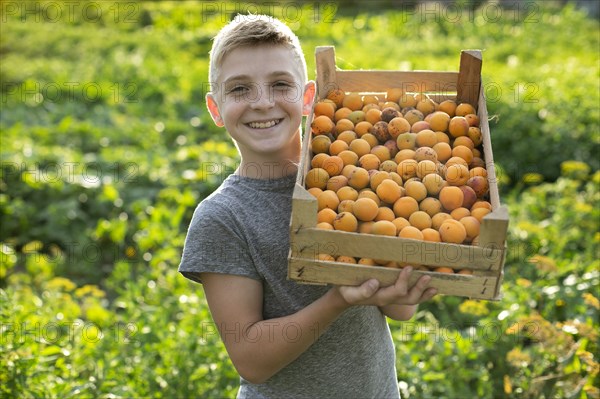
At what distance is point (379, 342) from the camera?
2189 mm

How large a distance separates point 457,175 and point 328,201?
0.32m

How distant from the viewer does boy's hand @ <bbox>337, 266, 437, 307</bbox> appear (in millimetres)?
1621

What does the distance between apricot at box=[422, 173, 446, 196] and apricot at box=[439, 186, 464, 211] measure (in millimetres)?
24

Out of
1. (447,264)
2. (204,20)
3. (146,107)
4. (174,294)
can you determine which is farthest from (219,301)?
(204,20)

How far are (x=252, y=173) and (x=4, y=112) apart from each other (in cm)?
671

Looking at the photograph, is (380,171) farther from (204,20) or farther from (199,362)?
(204,20)

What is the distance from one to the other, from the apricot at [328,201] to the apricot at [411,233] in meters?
0.18

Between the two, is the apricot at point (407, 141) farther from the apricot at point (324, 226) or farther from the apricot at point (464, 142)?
the apricot at point (324, 226)

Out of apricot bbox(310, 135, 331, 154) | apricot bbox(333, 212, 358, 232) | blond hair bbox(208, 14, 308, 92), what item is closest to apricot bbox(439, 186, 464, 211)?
apricot bbox(333, 212, 358, 232)

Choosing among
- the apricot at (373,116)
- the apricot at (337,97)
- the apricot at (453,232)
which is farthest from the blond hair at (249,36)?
the apricot at (453,232)

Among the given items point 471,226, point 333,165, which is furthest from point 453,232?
point 333,165

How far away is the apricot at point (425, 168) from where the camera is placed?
178cm

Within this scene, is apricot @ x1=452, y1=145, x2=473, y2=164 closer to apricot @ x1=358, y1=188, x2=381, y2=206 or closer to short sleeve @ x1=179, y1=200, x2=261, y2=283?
apricot @ x1=358, y1=188, x2=381, y2=206

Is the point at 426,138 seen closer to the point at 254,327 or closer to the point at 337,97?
the point at 337,97
